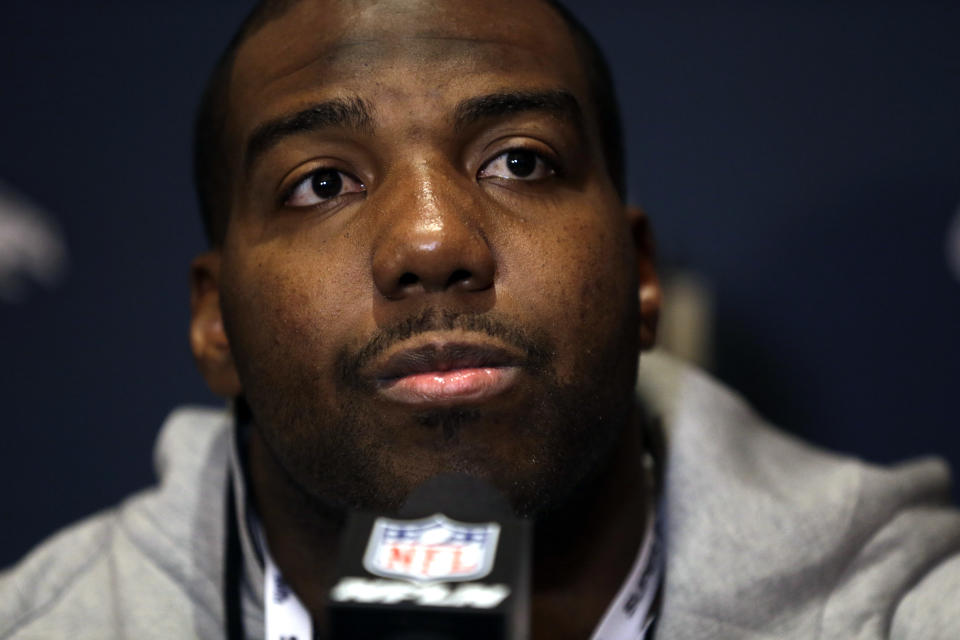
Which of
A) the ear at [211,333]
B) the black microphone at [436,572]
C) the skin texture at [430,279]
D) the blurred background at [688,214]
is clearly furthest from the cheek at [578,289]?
the blurred background at [688,214]

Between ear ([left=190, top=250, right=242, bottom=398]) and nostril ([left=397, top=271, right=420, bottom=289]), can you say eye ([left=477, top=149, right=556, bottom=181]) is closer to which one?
nostril ([left=397, top=271, right=420, bottom=289])

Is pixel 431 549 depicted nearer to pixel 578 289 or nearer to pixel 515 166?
pixel 578 289

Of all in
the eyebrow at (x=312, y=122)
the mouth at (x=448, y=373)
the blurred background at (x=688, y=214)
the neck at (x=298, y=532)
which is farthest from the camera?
the blurred background at (x=688, y=214)

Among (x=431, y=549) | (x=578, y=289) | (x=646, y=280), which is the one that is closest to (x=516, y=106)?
(x=578, y=289)

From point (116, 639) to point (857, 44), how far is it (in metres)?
1.46

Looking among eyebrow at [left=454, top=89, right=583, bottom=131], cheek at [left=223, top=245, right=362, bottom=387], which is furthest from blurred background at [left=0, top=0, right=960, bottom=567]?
cheek at [left=223, top=245, right=362, bottom=387]

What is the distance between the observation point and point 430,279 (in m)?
0.97

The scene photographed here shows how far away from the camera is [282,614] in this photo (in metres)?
1.21

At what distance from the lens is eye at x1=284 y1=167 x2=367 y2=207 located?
43.6 inches

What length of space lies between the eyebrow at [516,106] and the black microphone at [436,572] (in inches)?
18.2

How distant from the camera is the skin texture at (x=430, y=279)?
0.98 metres

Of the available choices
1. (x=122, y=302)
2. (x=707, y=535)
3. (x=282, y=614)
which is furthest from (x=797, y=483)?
(x=122, y=302)

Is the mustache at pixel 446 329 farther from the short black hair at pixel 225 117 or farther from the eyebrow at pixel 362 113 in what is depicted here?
the short black hair at pixel 225 117

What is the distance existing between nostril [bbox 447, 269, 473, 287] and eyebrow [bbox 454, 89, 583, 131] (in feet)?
0.58
